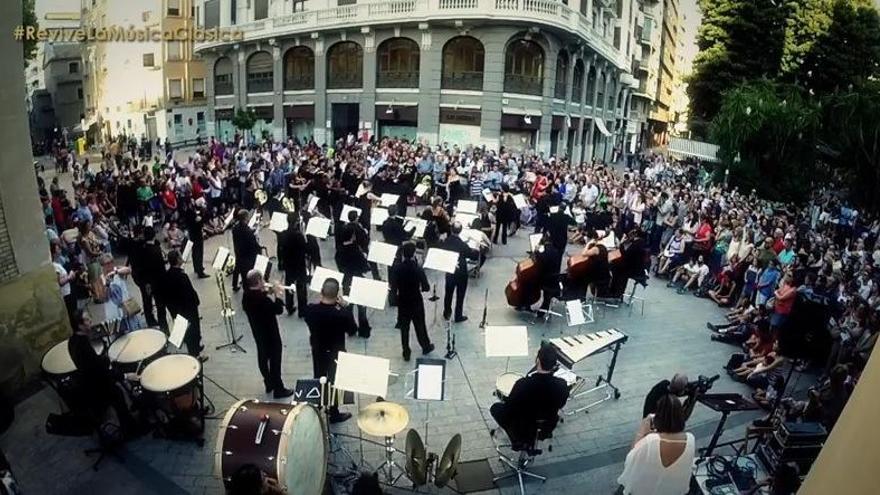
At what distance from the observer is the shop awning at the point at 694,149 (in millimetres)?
28125

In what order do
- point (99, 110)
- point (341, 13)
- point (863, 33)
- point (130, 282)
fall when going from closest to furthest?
point (130, 282)
point (99, 110)
point (863, 33)
point (341, 13)

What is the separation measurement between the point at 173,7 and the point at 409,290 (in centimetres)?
942

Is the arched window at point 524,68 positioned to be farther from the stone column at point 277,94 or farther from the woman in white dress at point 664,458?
the woman in white dress at point 664,458

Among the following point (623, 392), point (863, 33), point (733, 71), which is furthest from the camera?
point (733, 71)

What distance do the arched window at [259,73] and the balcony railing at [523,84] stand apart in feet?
42.7

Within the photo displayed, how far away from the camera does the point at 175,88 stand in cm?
1352

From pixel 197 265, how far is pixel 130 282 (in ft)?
4.55

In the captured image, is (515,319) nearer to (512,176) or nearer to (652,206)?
(652,206)

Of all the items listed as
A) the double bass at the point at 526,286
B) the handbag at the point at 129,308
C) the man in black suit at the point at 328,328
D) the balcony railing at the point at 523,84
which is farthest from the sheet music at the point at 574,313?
the balcony railing at the point at 523,84

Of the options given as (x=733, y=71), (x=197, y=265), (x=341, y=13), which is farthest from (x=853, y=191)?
(x=341, y=13)

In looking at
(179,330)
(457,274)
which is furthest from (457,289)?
(179,330)

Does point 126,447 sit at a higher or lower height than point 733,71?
lower

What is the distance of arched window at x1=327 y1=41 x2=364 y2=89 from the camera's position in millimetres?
28844

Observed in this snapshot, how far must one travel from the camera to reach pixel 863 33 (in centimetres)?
2248
